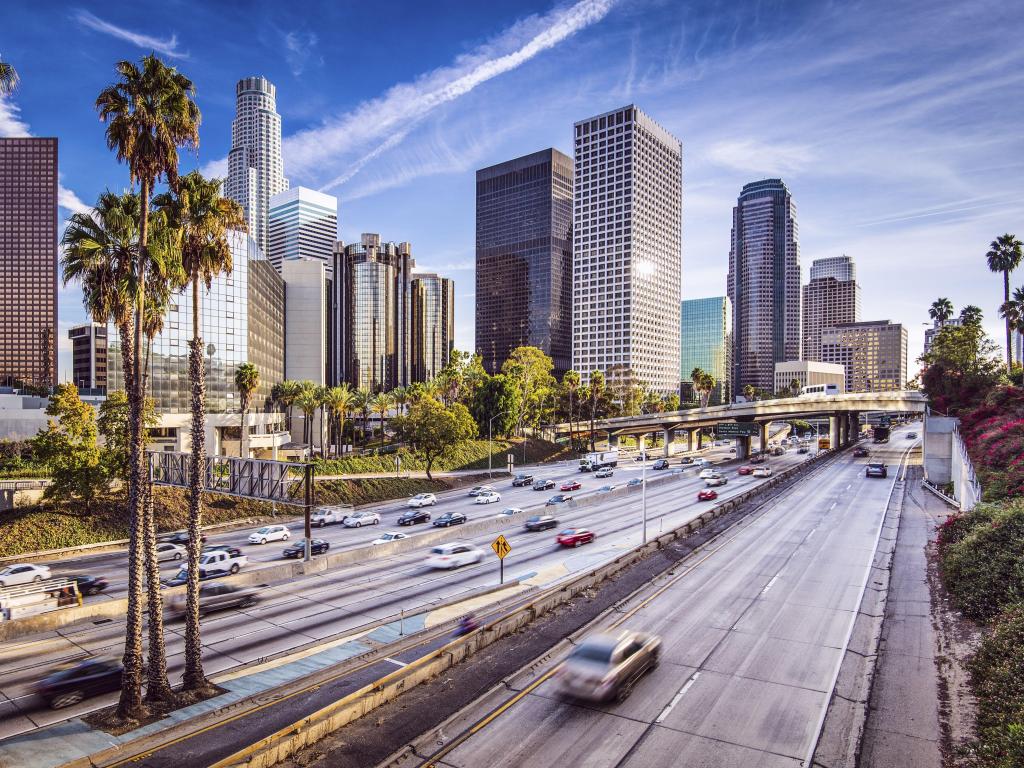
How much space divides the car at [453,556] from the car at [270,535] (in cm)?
1432

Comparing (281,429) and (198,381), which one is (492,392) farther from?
(198,381)

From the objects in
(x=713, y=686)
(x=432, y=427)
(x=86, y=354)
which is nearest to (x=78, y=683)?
(x=713, y=686)

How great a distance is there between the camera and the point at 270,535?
46531 mm

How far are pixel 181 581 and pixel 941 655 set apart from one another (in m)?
36.1

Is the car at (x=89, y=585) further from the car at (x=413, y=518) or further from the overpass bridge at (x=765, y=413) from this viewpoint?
the overpass bridge at (x=765, y=413)

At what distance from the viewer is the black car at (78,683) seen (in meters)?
20.0

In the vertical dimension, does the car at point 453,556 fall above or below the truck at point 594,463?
above

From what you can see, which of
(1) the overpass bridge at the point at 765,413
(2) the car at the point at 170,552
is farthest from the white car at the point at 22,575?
(1) the overpass bridge at the point at 765,413

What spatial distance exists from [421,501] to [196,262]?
4509 cm

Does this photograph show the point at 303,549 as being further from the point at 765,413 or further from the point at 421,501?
the point at 765,413

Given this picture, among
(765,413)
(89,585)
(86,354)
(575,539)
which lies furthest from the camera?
(86,354)

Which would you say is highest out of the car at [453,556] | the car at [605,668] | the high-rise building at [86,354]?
the high-rise building at [86,354]

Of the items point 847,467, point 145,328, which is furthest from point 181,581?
point 847,467

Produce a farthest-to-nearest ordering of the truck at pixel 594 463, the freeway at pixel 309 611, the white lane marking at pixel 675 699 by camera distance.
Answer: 1. the truck at pixel 594 463
2. the freeway at pixel 309 611
3. the white lane marking at pixel 675 699
